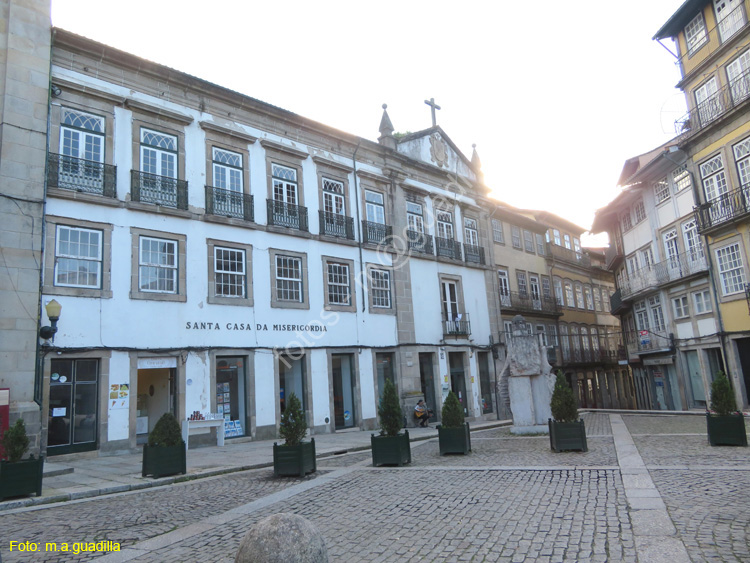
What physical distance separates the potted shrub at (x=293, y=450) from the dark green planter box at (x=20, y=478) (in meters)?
3.81

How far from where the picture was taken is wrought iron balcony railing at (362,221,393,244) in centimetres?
2308

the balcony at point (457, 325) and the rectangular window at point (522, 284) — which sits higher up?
the rectangular window at point (522, 284)

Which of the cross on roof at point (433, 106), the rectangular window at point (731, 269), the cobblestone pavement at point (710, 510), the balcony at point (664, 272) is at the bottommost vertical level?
the cobblestone pavement at point (710, 510)

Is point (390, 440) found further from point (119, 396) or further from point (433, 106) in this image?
point (433, 106)

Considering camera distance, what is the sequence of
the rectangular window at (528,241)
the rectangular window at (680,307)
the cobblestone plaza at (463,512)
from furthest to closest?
the rectangular window at (528,241), the rectangular window at (680,307), the cobblestone plaza at (463,512)

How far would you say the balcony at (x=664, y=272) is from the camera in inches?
991

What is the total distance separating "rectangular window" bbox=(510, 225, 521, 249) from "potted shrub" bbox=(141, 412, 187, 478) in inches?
1093

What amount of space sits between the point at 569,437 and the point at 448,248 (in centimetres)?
1605

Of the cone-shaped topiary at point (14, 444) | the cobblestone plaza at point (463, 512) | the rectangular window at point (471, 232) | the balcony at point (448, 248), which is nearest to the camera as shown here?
the cobblestone plaza at point (463, 512)

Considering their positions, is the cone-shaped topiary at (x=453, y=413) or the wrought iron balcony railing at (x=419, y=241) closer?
the cone-shaped topiary at (x=453, y=413)

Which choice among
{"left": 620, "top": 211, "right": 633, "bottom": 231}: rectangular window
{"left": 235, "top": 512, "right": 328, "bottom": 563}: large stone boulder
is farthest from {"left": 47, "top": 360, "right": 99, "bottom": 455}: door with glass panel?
{"left": 620, "top": 211, "right": 633, "bottom": 231}: rectangular window

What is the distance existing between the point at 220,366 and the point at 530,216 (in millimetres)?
26522

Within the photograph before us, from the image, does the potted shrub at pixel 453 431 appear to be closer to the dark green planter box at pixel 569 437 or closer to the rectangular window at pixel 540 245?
the dark green planter box at pixel 569 437

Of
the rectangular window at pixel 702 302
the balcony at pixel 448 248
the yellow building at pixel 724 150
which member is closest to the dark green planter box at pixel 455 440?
the balcony at pixel 448 248
